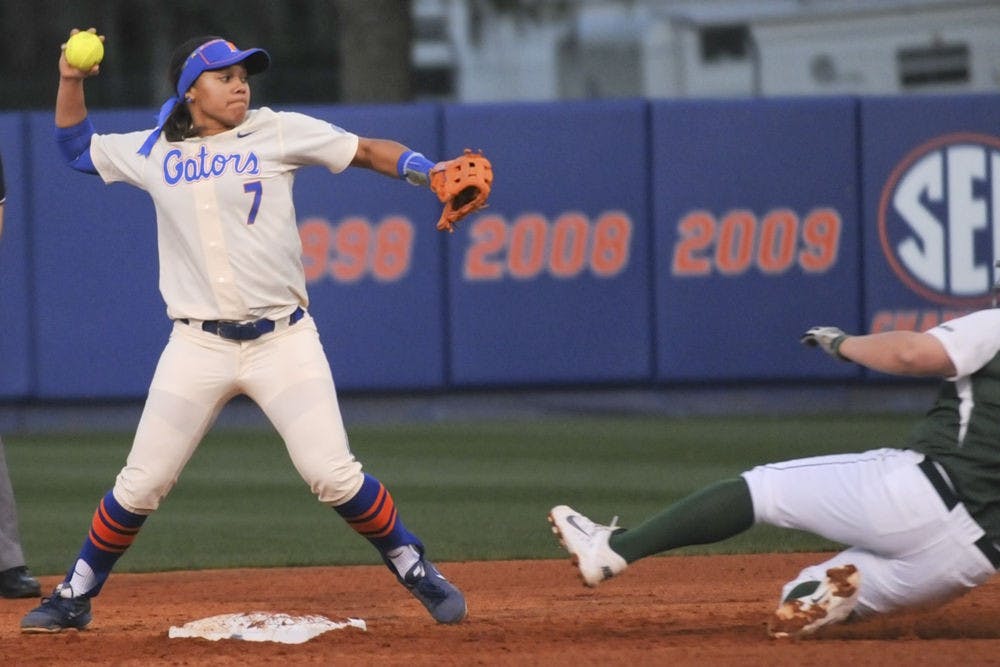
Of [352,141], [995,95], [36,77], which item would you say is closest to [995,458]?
[352,141]

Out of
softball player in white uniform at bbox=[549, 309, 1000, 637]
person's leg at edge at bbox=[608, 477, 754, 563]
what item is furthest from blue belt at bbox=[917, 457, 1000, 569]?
person's leg at edge at bbox=[608, 477, 754, 563]

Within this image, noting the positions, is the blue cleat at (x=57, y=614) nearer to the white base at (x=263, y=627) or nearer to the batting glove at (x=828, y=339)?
the white base at (x=263, y=627)

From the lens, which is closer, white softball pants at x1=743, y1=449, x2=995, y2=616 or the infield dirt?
white softball pants at x1=743, y1=449, x2=995, y2=616

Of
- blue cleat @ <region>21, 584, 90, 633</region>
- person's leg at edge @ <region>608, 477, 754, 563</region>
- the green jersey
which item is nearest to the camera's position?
the green jersey

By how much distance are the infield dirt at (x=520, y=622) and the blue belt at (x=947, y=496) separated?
0.27m

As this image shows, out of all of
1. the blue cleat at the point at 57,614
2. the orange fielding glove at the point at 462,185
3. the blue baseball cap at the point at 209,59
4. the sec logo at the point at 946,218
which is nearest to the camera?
the orange fielding glove at the point at 462,185

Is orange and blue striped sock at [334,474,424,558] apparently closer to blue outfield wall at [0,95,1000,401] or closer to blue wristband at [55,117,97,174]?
blue wristband at [55,117,97,174]

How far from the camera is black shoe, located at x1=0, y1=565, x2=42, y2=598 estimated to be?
617 cm

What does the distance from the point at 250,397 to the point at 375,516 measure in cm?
51

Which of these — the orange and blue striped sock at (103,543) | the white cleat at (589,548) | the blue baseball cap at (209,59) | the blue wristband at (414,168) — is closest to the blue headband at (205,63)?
the blue baseball cap at (209,59)

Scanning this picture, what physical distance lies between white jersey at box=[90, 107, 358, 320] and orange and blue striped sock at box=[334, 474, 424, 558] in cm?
58

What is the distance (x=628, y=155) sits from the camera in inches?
477

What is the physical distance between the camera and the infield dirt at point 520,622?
489 cm

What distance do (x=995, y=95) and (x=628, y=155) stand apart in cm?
253
